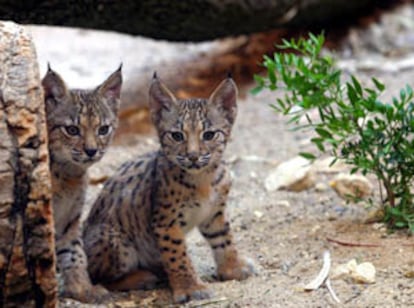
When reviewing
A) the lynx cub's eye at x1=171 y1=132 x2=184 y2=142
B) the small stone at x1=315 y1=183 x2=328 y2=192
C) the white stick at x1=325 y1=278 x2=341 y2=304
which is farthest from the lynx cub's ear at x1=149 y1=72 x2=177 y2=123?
the small stone at x1=315 y1=183 x2=328 y2=192

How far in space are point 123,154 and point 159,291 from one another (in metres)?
2.42

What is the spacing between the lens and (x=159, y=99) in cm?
488

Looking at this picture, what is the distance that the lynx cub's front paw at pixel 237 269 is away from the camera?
5.11 m

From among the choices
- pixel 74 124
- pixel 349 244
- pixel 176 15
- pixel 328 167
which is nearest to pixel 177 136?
pixel 74 124

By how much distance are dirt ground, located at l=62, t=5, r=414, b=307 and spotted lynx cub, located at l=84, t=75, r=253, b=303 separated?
0.16 meters

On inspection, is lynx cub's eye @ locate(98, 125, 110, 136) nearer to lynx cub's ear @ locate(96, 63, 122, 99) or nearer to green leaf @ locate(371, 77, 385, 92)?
lynx cub's ear @ locate(96, 63, 122, 99)

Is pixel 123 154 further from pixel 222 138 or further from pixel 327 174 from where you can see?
pixel 222 138

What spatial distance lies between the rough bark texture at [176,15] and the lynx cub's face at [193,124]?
4.98ft

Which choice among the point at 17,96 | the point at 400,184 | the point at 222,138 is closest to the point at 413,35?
the point at 400,184

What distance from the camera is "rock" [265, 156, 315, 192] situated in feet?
21.1

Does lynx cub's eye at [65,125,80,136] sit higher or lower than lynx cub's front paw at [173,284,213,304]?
higher

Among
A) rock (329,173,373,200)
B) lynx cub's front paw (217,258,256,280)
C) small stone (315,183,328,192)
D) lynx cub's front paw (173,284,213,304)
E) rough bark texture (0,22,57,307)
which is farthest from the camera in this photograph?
small stone (315,183,328,192)

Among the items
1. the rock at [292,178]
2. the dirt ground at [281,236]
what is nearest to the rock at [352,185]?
the dirt ground at [281,236]

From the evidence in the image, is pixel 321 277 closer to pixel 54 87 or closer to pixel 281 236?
pixel 281 236
